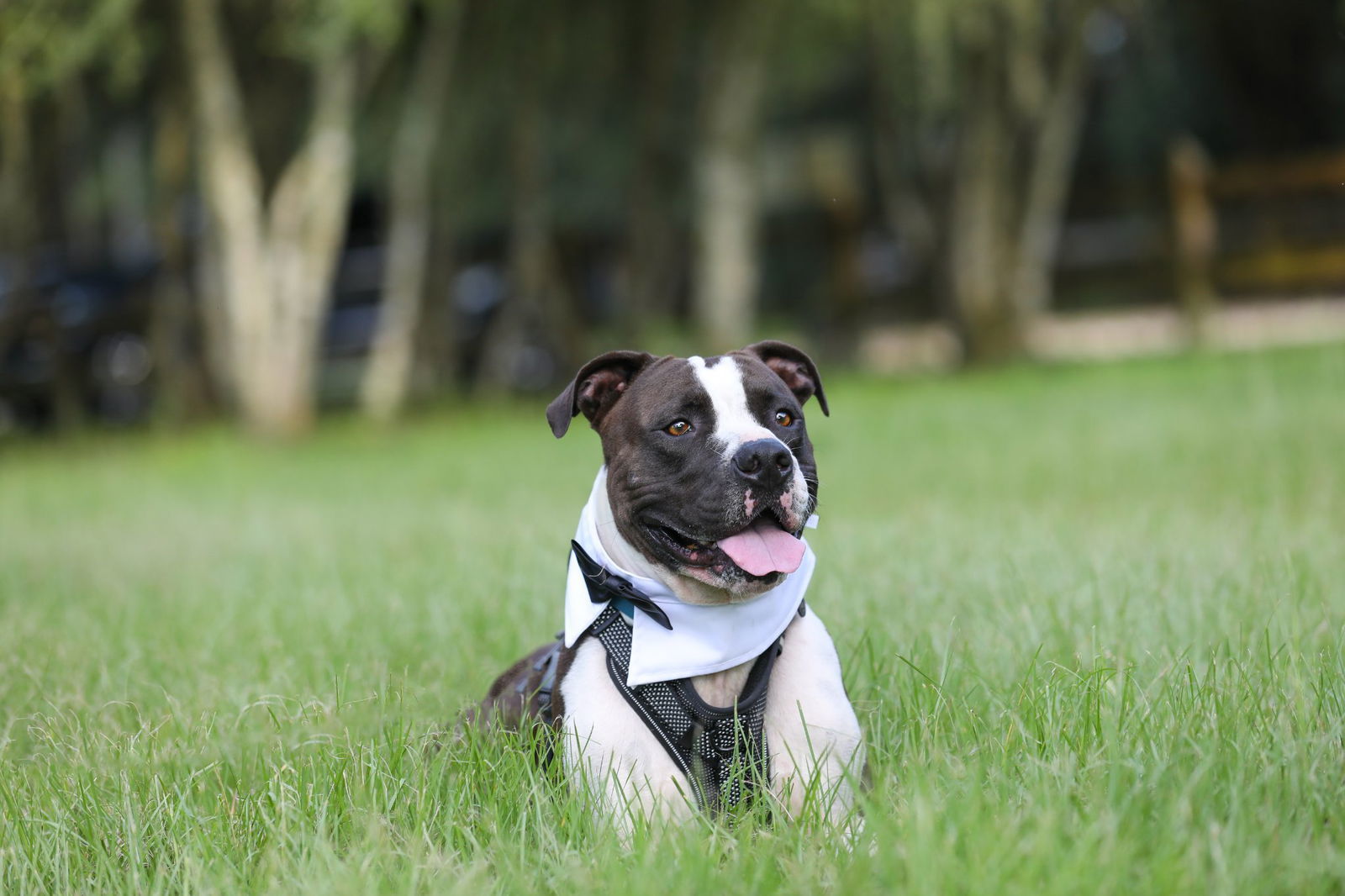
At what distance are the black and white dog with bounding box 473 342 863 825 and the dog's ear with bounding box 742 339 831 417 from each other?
1.20 ft

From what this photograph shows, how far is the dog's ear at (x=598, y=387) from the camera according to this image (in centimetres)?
322

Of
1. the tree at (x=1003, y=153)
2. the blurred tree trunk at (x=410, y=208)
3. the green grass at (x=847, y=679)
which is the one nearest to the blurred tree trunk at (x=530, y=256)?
the blurred tree trunk at (x=410, y=208)

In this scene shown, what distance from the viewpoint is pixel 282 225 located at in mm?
13328

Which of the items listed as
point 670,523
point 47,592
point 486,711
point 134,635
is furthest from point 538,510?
point 670,523

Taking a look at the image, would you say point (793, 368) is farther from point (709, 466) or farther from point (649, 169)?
point (649, 169)

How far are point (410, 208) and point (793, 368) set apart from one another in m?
11.2

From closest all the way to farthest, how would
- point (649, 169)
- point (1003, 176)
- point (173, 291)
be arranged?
point (1003, 176) < point (173, 291) < point (649, 169)

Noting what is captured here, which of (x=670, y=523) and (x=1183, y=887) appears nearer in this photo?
(x=1183, y=887)

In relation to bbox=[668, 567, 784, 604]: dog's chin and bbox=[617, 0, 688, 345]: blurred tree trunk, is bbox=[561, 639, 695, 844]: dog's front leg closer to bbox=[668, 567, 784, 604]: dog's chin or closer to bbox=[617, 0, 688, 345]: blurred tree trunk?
bbox=[668, 567, 784, 604]: dog's chin

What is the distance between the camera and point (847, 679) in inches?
150

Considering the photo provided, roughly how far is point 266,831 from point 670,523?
1.15m

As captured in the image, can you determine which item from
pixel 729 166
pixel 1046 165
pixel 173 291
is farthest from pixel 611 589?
pixel 173 291

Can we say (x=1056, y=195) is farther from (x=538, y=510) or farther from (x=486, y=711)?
(x=486, y=711)

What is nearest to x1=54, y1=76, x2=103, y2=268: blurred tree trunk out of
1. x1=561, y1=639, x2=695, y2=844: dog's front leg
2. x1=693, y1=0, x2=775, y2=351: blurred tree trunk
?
x1=693, y1=0, x2=775, y2=351: blurred tree trunk
